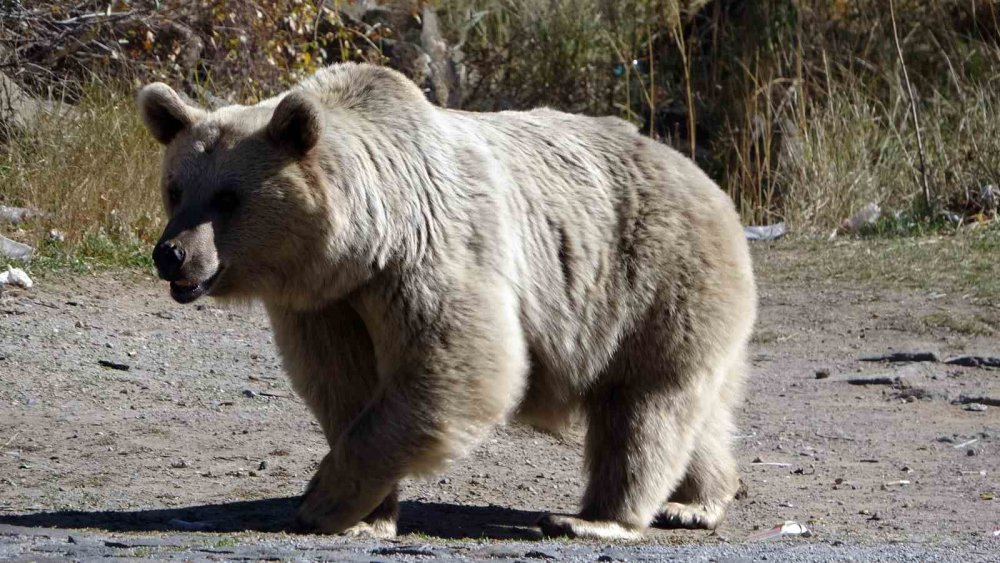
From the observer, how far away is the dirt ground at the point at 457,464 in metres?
5.42

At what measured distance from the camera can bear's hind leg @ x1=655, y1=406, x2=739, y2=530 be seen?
5.66 m

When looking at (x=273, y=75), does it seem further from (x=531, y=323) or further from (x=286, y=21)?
(x=531, y=323)

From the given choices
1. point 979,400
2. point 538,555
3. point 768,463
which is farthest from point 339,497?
point 979,400

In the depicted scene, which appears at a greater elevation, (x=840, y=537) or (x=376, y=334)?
(x=376, y=334)

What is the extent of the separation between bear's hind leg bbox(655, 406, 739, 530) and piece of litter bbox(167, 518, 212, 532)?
176 cm

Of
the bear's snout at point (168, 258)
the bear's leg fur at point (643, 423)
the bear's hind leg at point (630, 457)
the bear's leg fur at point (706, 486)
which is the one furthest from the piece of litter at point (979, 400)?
the bear's snout at point (168, 258)

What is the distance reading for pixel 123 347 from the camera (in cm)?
748

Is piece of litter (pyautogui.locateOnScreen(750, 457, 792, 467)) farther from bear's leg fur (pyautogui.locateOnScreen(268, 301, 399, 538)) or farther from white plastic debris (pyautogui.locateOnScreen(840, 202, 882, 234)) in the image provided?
white plastic debris (pyautogui.locateOnScreen(840, 202, 882, 234))

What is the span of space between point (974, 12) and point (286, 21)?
6.12 metres

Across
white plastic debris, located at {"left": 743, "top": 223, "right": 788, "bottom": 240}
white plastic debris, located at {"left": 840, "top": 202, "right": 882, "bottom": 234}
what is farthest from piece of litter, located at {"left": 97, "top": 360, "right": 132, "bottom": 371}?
white plastic debris, located at {"left": 840, "top": 202, "right": 882, "bottom": 234}

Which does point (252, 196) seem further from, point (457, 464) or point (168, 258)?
point (457, 464)

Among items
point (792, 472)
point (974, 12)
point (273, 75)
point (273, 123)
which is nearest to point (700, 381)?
point (792, 472)

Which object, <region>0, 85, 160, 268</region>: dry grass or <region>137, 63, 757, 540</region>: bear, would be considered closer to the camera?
<region>137, 63, 757, 540</region>: bear

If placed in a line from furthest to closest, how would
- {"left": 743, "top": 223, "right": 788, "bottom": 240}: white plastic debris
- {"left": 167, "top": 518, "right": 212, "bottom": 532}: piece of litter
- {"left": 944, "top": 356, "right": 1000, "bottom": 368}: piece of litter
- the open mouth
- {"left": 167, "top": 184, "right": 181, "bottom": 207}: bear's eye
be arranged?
{"left": 743, "top": 223, "right": 788, "bottom": 240}: white plastic debris, {"left": 944, "top": 356, "right": 1000, "bottom": 368}: piece of litter, {"left": 167, "top": 518, "right": 212, "bottom": 532}: piece of litter, {"left": 167, "top": 184, "right": 181, "bottom": 207}: bear's eye, the open mouth
